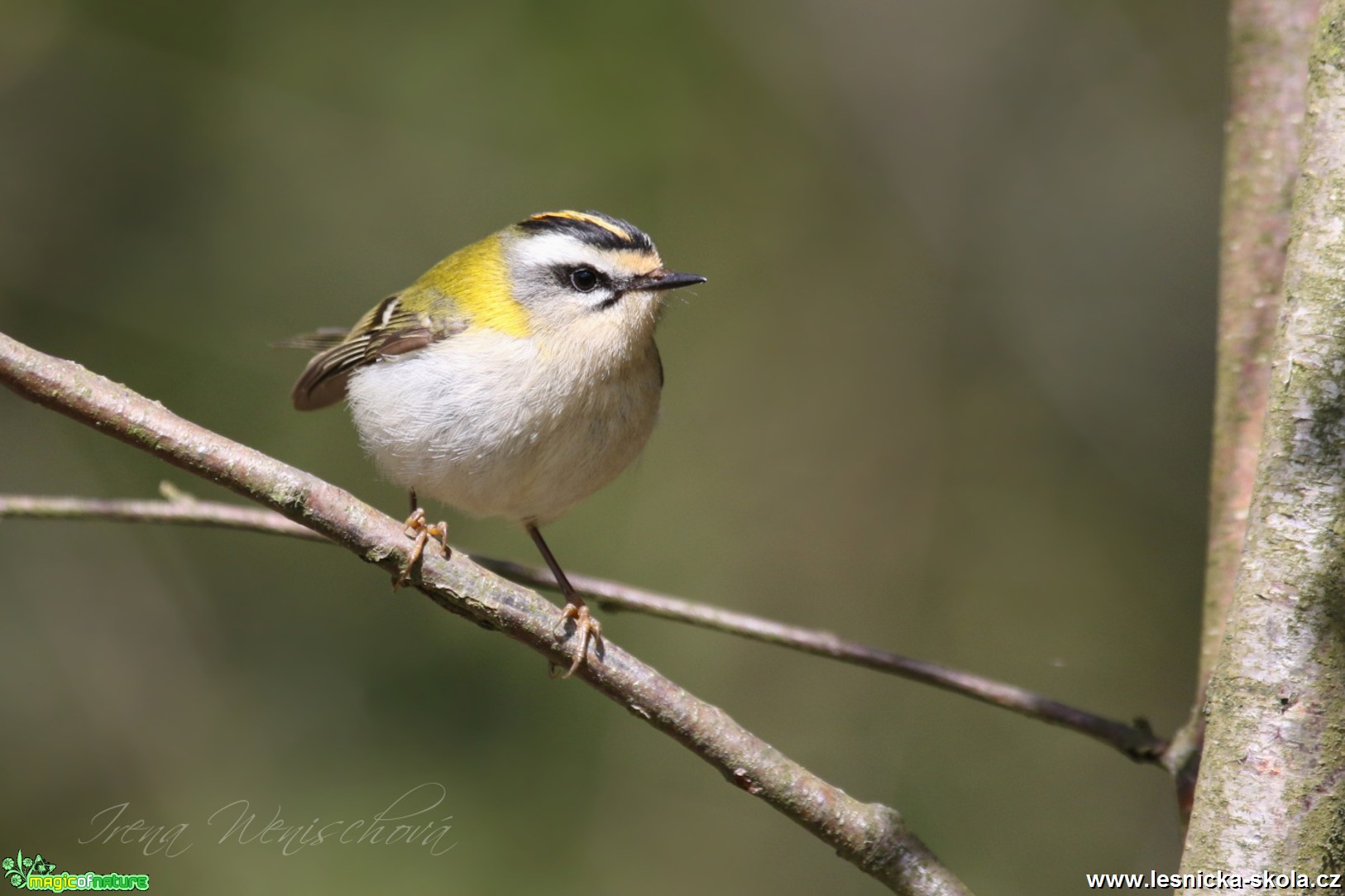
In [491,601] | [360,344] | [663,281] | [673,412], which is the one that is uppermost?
[663,281]

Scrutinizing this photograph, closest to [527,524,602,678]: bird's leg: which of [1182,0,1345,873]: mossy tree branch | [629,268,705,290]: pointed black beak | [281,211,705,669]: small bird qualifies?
[281,211,705,669]: small bird

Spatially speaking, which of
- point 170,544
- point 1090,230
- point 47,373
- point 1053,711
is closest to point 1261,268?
point 1053,711

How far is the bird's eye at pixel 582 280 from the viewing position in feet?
9.61

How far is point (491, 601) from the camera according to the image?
195 cm

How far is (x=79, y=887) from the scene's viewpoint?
349 cm

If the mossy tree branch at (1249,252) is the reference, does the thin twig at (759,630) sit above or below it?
below

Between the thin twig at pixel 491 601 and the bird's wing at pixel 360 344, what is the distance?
1116mm

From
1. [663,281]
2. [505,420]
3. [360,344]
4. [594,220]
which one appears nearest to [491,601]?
[505,420]

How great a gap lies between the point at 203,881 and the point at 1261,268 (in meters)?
4.07

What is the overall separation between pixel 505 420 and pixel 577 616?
1.63ft

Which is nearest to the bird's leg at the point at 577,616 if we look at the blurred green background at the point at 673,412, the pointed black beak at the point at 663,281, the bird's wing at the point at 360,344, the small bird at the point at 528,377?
the small bird at the point at 528,377

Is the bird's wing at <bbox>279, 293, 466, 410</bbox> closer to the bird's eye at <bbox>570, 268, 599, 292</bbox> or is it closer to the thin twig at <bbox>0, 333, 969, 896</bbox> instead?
the bird's eye at <bbox>570, 268, 599, 292</bbox>

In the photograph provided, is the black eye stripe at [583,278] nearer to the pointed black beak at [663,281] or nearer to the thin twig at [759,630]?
the pointed black beak at [663,281]

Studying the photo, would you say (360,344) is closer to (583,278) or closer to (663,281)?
(583,278)
